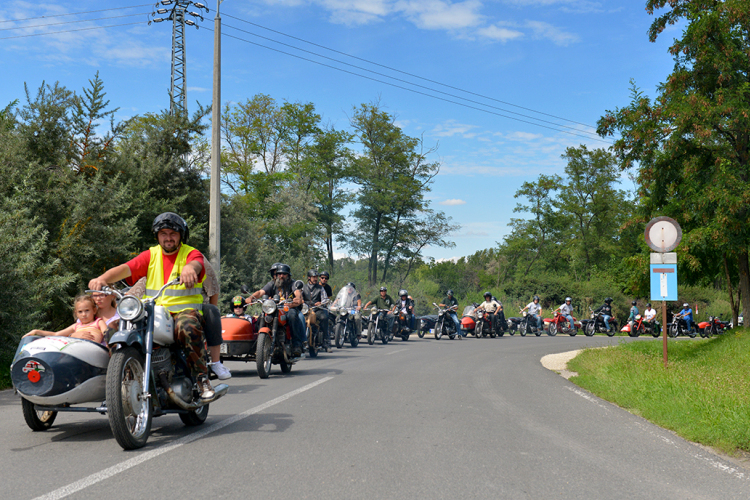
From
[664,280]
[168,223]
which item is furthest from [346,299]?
[168,223]

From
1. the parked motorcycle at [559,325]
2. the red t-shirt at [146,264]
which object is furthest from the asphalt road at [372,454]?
the parked motorcycle at [559,325]

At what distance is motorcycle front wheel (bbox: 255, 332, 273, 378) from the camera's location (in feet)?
35.3

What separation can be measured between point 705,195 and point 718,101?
247cm

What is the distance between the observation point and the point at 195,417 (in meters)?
6.46

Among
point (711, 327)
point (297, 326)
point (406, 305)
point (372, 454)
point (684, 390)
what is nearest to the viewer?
point (372, 454)

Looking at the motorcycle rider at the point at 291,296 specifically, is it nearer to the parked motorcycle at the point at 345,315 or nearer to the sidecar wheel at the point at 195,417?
the sidecar wheel at the point at 195,417

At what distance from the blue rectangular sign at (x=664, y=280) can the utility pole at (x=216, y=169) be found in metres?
11.0

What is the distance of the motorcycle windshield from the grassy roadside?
718 centimetres

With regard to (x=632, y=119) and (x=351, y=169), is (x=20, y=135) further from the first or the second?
(x=351, y=169)

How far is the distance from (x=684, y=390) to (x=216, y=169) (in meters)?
14.1

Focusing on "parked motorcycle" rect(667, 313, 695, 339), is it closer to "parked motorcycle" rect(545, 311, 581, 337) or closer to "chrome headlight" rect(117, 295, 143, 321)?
"parked motorcycle" rect(545, 311, 581, 337)

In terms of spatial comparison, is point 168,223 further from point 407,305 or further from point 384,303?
point 407,305

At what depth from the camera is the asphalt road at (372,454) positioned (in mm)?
4391

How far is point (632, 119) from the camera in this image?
58.0 feet
